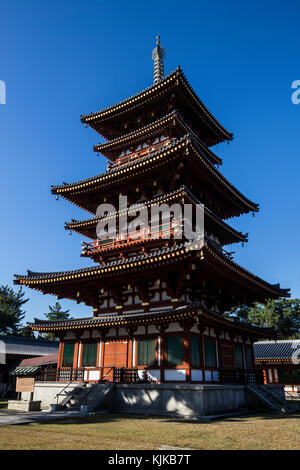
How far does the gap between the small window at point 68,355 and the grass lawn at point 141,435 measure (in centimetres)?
794

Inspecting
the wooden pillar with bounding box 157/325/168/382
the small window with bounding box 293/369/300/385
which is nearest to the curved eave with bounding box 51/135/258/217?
the wooden pillar with bounding box 157/325/168/382

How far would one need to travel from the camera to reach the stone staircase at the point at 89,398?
1691 cm

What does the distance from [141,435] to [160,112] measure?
21.5 meters

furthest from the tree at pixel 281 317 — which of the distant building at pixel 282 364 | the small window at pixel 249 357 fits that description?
the small window at pixel 249 357

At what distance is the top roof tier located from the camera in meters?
23.8

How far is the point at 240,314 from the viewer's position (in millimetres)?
57156

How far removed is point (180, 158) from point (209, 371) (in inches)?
476

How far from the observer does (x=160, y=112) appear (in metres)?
25.6

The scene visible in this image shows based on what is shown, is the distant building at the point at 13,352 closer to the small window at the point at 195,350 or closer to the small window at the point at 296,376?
the small window at the point at 195,350

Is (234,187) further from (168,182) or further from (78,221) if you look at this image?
(78,221)

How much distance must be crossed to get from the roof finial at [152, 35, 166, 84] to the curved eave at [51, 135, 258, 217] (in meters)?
12.3

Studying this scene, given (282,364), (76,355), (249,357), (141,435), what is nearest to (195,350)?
→ (141,435)

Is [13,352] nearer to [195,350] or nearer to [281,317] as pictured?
[195,350]
